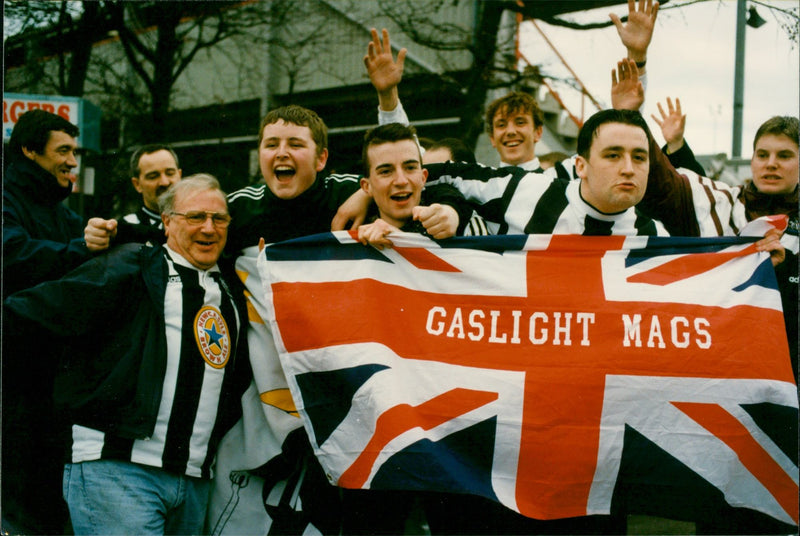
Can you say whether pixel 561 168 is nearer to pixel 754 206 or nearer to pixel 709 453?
pixel 754 206

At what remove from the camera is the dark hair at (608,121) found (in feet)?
9.21

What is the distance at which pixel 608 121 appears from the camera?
9.23 feet

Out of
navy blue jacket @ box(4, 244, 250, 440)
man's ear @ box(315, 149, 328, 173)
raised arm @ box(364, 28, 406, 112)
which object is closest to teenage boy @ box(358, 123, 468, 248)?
man's ear @ box(315, 149, 328, 173)

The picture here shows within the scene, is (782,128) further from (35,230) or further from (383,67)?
(35,230)

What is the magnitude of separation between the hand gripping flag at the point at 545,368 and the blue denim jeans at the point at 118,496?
57 centimetres

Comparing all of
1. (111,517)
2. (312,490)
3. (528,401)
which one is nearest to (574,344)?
(528,401)

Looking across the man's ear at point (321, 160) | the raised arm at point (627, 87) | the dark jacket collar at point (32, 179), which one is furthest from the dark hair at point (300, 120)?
the raised arm at point (627, 87)

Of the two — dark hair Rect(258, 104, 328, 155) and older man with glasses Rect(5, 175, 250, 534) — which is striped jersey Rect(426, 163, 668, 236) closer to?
dark hair Rect(258, 104, 328, 155)

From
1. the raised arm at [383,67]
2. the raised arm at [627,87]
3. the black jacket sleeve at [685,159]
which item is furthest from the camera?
the black jacket sleeve at [685,159]

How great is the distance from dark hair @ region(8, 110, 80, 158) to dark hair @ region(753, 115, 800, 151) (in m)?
3.24

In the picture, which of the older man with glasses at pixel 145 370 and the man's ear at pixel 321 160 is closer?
the older man with glasses at pixel 145 370

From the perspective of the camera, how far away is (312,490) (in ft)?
9.48

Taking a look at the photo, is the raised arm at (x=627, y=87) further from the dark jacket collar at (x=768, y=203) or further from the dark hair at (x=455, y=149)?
the dark hair at (x=455, y=149)

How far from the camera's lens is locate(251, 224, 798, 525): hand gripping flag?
2.55 meters
